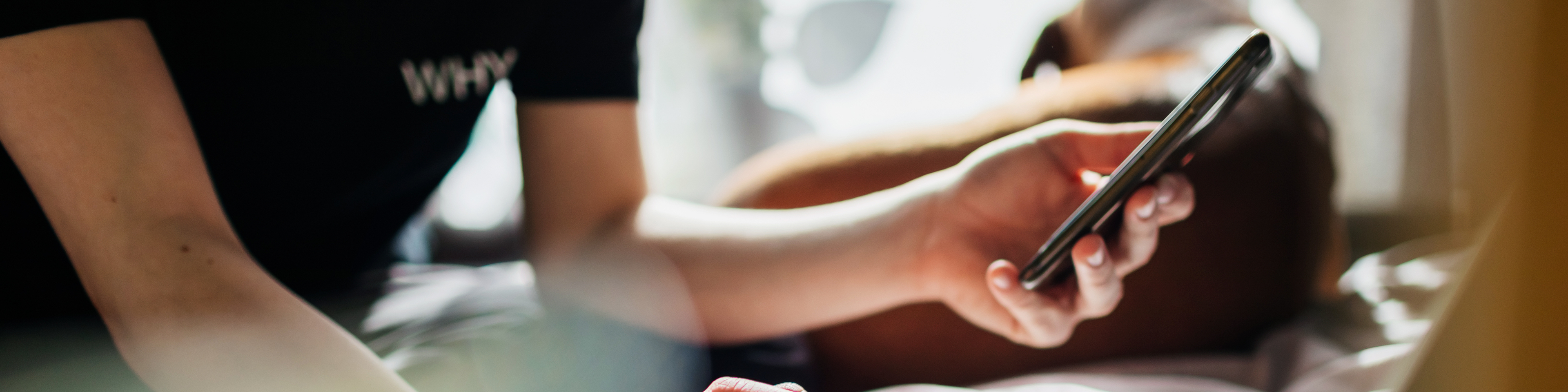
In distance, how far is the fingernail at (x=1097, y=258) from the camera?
0.30 meters

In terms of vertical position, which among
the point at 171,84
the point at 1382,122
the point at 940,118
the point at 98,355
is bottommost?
the point at 98,355

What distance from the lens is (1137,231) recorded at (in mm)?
312

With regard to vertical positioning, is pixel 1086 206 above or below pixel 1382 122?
below

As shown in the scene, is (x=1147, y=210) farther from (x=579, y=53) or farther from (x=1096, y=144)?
(x=579, y=53)

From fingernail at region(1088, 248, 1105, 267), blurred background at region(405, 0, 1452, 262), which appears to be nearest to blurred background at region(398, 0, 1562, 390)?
blurred background at region(405, 0, 1452, 262)

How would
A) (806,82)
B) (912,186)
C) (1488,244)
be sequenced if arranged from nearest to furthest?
(1488,244), (912,186), (806,82)

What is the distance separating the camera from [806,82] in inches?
36.3

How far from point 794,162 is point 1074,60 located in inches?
9.6

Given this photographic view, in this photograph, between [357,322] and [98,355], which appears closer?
[98,355]

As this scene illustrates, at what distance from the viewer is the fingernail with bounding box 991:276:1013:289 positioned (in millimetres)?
344

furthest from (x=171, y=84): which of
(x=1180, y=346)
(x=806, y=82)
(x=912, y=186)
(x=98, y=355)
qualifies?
(x=806, y=82)

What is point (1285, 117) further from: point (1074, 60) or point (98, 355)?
point (98, 355)

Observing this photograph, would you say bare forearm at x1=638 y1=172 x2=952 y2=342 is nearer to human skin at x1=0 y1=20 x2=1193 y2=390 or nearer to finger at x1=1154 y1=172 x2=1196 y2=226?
human skin at x1=0 y1=20 x2=1193 y2=390

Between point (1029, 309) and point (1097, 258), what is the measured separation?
61 mm
